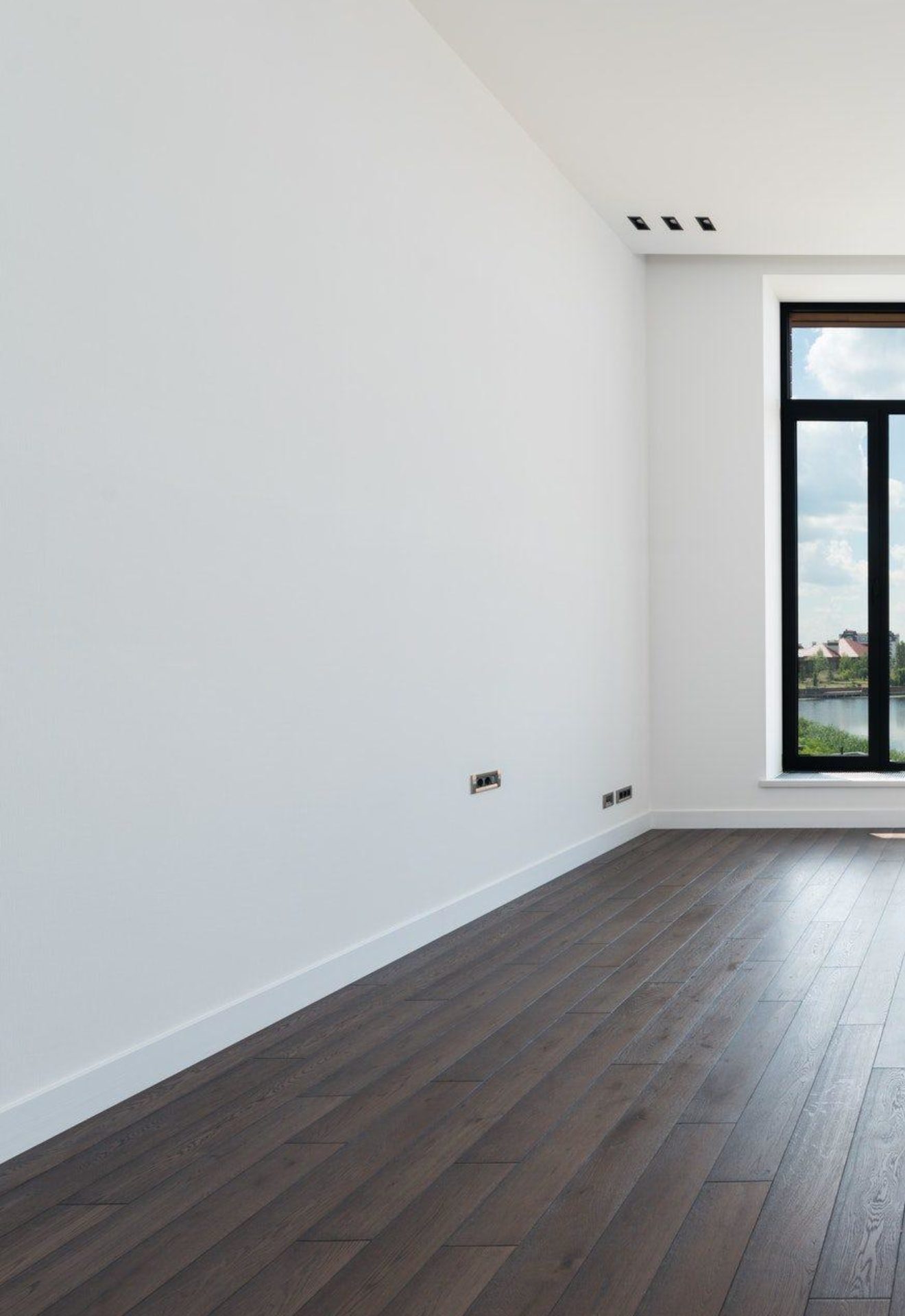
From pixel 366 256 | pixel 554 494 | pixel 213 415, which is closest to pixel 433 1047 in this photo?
pixel 213 415

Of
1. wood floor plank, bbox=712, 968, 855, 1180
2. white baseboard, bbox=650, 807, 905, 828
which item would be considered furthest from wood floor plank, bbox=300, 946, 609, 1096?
white baseboard, bbox=650, 807, 905, 828

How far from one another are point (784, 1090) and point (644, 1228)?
83 cm

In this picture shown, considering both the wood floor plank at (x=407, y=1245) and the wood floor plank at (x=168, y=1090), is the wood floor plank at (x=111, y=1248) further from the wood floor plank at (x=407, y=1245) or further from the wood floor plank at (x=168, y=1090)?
the wood floor plank at (x=168, y=1090)

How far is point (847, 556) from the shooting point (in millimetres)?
7883

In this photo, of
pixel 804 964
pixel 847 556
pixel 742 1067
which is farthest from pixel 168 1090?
pixel 847 556

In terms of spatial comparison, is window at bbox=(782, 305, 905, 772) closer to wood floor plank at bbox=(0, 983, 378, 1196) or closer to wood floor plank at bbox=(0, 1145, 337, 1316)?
wood floor plank at bbox=(0, 983, 378, 1196)

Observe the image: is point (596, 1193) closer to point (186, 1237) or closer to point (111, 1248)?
point (186, 1237)

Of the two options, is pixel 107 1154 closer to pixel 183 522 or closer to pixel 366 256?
pixel 183 522

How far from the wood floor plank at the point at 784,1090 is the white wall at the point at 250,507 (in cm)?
131

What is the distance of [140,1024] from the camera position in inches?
115

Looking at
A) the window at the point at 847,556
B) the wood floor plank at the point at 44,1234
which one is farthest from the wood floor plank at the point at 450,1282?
the window at the point at 847,556

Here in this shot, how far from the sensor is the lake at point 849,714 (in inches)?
310

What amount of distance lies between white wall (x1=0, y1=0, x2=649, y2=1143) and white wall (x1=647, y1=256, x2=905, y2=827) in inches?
75.2

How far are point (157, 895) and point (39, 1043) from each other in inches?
18.6
